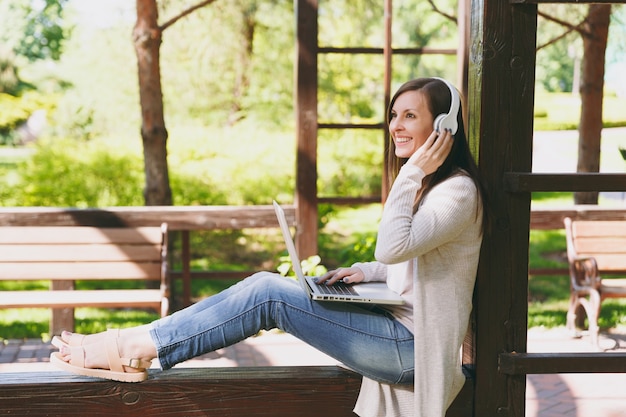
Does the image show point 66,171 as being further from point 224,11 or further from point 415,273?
point 415,273

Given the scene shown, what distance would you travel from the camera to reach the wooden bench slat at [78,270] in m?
5.45

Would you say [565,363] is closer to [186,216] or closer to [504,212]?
[504,212]

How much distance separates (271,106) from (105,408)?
10255 millimetres

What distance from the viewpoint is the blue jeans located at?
237cm

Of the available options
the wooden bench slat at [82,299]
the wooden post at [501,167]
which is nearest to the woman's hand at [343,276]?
the wooden post at [501,167]

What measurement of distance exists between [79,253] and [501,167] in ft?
12.4

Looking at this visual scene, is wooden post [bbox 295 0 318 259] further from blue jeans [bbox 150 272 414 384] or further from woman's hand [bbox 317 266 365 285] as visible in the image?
blue jeans [bbox 150 272 414 384]

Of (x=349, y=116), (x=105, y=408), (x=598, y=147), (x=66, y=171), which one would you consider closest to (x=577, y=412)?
(x=105, y=408)

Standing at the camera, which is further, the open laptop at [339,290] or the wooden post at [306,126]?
the wooden post at [306,126]

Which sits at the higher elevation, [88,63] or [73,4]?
[73,4]

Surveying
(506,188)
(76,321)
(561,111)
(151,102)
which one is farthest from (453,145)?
(561,111)

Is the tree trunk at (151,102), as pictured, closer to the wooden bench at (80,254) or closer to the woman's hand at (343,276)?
the wooden bench at (80,254)

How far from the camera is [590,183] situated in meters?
2.34

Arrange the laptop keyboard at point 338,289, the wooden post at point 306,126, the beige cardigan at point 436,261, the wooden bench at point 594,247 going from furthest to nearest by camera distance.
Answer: the wooden post at point 306,126, the wooden bench at point 594,247, the laptop keyboard at point 338,289, the beige cardigan at point 436,261
